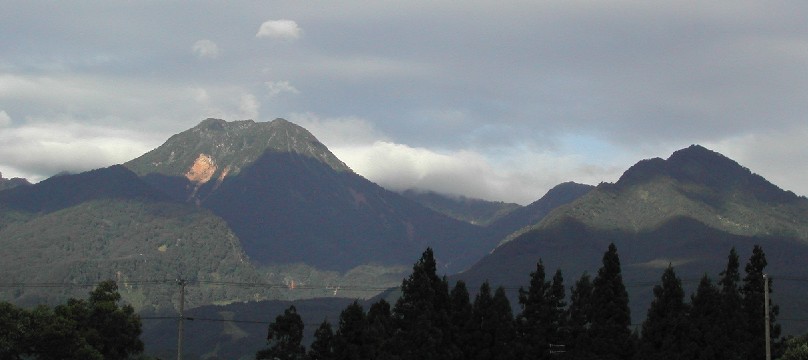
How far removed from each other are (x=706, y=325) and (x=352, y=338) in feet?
152

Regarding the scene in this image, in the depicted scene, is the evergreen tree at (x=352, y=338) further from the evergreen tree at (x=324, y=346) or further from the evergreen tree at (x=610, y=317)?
the evergreen tree at (x=610, y=317)

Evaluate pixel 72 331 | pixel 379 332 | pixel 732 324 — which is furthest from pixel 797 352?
pixel 72 331

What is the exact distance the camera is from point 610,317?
534 feet

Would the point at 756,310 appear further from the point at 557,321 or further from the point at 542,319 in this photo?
the point at 542,319

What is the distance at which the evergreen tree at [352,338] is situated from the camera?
511 feet

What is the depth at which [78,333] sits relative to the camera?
16488 centimetres

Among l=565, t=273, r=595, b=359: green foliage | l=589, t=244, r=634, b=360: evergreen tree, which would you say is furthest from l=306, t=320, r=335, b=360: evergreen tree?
l=589, t=244, r=634, b=360: evergreen tree

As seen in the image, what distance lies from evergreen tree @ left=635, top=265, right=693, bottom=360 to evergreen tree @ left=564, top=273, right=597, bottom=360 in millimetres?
7286

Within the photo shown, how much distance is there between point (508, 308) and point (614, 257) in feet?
52.7

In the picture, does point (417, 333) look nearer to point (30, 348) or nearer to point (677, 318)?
point (677, 318)

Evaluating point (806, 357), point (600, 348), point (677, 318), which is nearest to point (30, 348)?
point (600, 348)

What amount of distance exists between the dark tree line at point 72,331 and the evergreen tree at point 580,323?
62794mm

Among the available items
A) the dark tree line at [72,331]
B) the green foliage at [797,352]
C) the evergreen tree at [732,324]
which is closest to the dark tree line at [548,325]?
the evergreen tree at [732,324]

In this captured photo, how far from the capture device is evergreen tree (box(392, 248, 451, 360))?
156 meters
